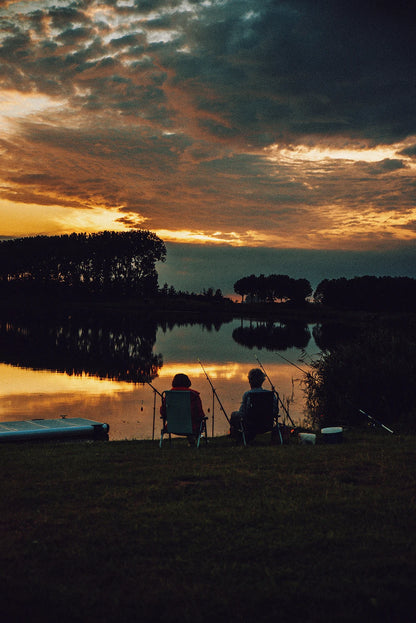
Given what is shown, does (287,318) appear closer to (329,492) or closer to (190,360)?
(190,360)

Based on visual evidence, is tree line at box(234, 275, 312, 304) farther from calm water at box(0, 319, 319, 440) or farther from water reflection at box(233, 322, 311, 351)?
calm water at box(0, 319, 319, 440)

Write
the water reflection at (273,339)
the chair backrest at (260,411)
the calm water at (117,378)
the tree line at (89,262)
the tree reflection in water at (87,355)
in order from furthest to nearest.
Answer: the tree line at (89,262)
the water reflection at (273,339)
the tree reflection in water at (87,355)
the calm water at (117,378)
the chair backrest at (260,411)

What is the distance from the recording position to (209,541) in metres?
4.73

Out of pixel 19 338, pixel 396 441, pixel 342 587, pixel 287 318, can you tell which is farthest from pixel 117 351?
pixel 287 318

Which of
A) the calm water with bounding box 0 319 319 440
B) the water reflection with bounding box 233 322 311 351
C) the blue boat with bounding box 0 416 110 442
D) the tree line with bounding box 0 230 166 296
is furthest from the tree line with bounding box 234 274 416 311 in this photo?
the blue boat with bounding box 0 416 110 442

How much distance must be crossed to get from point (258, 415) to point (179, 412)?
4.81 feet

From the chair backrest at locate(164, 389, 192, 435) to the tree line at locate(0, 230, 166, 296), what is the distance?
102 meters

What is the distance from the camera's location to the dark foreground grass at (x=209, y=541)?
371cm

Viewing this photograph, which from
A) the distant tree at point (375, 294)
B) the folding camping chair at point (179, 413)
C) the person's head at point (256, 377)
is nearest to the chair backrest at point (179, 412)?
the folding camping chair at point (179, 413)

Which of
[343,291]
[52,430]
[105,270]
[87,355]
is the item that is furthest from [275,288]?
Result: [52,430]

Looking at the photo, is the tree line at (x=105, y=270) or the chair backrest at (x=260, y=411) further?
the tree line at (x=105, y=270)

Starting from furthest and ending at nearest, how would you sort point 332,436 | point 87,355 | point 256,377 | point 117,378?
point 87,355 → point 117,378 → point 332,436 → point 256,377

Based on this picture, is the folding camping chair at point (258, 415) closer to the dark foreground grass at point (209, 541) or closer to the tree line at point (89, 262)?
the dark foreground grass at point (209, 541)

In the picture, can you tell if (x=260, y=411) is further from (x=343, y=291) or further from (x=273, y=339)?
(x=343, y=291)
